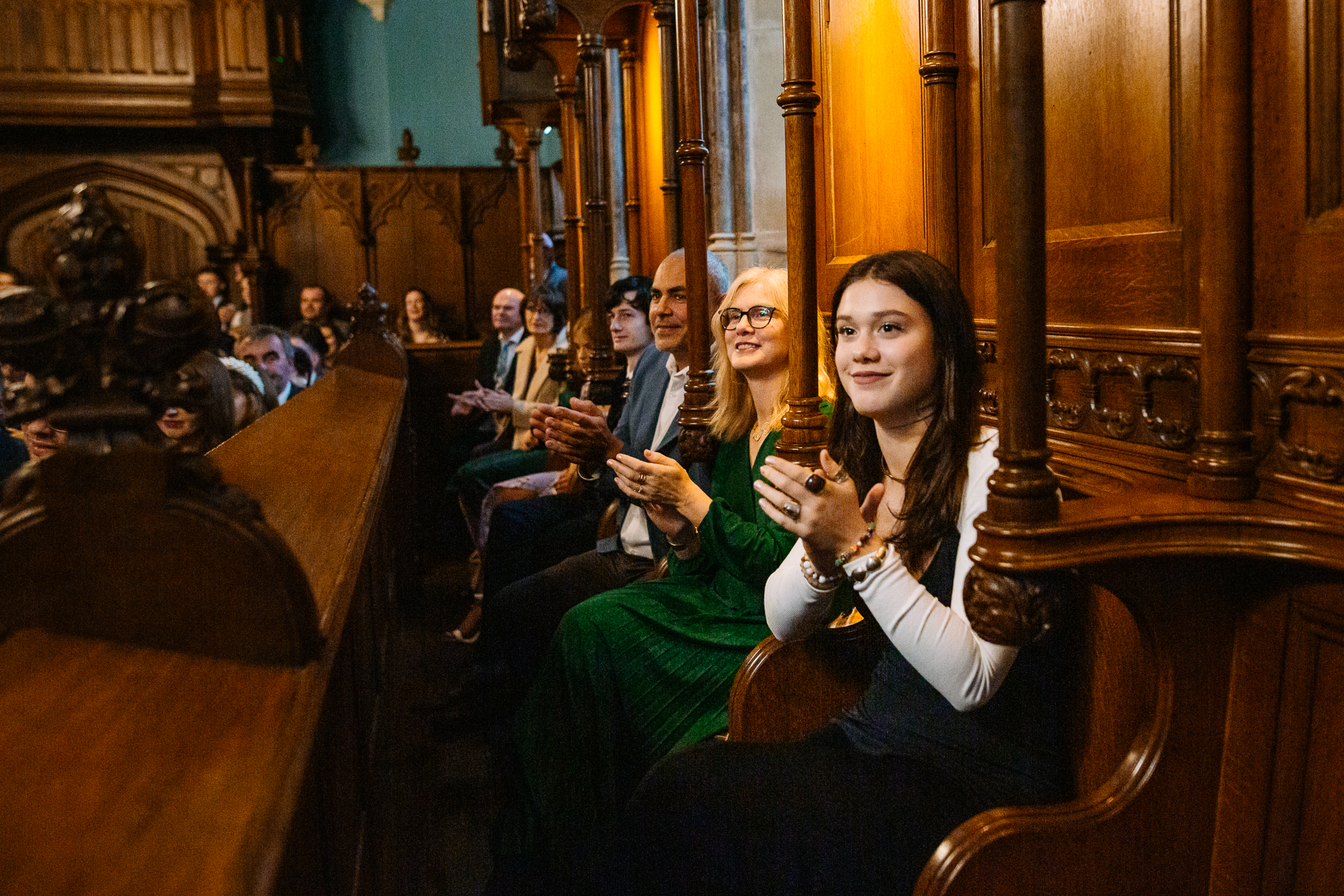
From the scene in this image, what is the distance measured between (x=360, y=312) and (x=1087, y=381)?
13.6 ft

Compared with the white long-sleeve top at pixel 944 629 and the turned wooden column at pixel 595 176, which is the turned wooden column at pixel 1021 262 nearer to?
the white long-sleeve top at pixel 944 629

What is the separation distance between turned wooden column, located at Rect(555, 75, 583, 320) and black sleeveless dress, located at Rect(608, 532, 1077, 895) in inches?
143

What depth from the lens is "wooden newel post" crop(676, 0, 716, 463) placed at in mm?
2377

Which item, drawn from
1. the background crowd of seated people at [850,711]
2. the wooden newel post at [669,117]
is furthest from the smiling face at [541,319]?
the background crowd of seated people at [850,711]

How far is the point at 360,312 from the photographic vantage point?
5.27 meters

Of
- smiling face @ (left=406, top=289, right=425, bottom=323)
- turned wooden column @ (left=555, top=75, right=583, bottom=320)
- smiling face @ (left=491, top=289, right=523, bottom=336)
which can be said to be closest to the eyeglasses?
turned wooden column @ (left=555, top=75, right=583, bottom=320)

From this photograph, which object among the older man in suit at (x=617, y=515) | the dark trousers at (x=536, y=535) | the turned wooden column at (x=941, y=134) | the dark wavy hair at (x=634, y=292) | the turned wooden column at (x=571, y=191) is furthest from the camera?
the turned wooden column at (x=571, y=191)

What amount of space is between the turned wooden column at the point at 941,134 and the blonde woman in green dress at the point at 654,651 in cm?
42

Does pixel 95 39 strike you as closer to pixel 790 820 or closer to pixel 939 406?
pixel 939 406

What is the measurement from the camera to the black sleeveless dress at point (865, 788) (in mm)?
1445

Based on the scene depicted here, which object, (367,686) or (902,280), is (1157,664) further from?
(367,686)

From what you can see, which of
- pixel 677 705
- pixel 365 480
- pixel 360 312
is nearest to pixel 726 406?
pixel 677 705

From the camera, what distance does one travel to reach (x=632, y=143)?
5680 mm

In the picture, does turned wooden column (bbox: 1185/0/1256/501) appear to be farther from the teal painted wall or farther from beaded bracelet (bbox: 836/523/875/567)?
the teal painted wall
